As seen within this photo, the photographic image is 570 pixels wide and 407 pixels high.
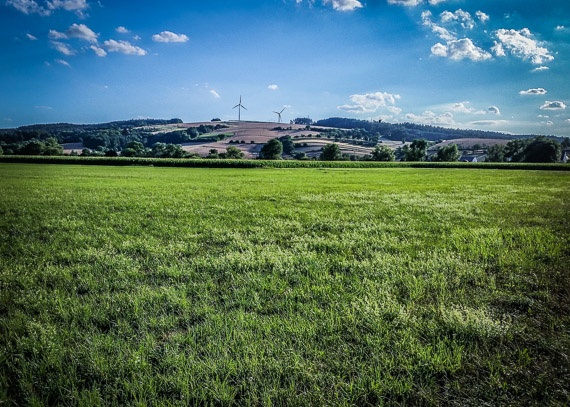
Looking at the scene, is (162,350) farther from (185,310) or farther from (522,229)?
(522,229)

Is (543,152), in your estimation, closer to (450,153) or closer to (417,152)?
(450,153)

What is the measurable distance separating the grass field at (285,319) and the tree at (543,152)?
525 feet

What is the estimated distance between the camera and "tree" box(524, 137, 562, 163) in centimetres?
11730

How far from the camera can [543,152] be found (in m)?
119

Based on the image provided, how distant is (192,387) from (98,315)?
6.44ft

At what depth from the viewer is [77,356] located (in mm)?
2758

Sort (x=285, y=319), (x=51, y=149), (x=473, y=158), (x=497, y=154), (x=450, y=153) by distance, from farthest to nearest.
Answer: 1. (x=473, y=158)
2. (x=497, y=154)
3. (x=450, y=153)
4. (x=51, y=149)
5. (x=285, y=319)

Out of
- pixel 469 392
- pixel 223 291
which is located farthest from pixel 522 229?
pixel 223 291

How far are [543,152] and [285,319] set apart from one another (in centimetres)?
16863

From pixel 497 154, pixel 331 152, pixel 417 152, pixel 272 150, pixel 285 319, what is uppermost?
pixel 497 154

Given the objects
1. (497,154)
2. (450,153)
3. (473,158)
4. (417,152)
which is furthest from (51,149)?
(473,158)

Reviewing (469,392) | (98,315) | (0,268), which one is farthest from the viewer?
(0,268)

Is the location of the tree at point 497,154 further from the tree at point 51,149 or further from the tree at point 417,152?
the tree at point 51,149

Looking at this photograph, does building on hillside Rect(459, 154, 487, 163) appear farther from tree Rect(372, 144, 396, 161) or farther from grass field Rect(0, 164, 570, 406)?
grass field Rect(0, 164, 570, 406)
